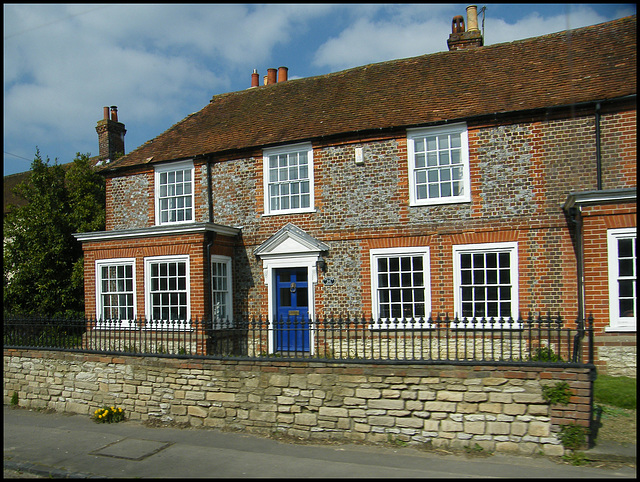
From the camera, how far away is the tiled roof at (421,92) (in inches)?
502

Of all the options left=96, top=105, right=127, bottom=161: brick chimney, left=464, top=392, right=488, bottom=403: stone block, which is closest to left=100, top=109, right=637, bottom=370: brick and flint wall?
left=464, top=392, right=488, bottom=403: stone block

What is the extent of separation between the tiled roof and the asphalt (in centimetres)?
797

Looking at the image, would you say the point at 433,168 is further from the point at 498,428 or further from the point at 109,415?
the point at 109,415

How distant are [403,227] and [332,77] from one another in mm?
6310

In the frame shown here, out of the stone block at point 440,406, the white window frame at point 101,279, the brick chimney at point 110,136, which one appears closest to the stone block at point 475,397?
the stone block at point 440,406

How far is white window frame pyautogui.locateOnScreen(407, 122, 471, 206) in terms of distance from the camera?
41.9 feet

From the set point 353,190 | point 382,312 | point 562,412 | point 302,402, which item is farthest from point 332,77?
point 562,412

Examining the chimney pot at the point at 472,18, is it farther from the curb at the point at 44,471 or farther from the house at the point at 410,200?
the curb at the point at 44,471

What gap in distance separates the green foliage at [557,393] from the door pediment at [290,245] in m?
7.13

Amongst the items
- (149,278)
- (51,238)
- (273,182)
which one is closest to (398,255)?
(273,182)

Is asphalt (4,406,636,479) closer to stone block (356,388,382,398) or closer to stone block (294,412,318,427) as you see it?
stone block (294,412,318,427)

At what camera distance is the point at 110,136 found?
69.3 ft

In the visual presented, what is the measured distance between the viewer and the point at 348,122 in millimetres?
14156

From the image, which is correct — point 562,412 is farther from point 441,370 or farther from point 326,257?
point 326,257
